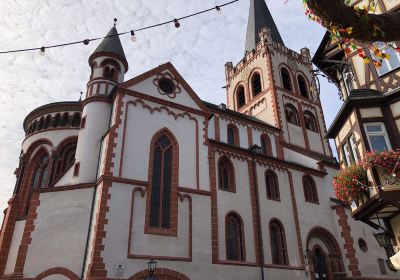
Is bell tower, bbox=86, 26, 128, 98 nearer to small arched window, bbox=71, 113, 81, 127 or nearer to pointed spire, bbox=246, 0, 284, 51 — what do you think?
small arched window, bbox=71, 113, 81, 127

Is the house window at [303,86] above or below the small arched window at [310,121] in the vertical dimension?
above

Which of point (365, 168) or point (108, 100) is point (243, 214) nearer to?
point (365, 168)

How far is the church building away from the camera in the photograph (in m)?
17.1

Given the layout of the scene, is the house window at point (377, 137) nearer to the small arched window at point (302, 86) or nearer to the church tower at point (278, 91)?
the church tower at point (278, 91)

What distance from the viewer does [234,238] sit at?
21.0m

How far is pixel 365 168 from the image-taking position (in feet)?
Answer: 42.9

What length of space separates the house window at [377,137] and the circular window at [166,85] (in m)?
12.9

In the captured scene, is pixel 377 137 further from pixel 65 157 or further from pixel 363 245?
pixel 65 157

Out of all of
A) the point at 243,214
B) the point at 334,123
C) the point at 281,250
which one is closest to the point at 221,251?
the point at 243,214

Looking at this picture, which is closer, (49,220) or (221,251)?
(49,220)

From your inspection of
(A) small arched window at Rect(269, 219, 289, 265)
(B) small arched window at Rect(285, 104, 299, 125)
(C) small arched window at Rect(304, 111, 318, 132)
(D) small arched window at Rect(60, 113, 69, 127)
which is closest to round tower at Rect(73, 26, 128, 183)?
(D) small arched window at Rect(60, 113, 69, 127)

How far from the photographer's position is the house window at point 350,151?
15.1 meters

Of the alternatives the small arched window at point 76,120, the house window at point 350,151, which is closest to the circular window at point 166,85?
the small arched window at point 76,120

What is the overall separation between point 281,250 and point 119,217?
1139 centimetres
